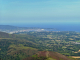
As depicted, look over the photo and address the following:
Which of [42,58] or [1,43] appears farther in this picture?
[1,43]

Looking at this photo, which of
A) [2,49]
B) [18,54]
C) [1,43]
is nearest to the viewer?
[18,54]

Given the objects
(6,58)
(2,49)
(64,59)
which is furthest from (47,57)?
(2,49)

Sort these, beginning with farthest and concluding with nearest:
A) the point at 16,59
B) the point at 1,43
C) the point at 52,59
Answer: the point at 1,43 < the point at 16,59 < the point at 52,59

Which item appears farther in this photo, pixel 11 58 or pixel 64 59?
pixel 11 58

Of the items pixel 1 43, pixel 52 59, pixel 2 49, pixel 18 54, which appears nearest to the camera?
pixel 52 59

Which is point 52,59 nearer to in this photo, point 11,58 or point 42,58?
point 42,58

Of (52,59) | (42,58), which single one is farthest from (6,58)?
(52,59)

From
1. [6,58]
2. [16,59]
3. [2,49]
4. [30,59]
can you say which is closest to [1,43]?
[2,49]

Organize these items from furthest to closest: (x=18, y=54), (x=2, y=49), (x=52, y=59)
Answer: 1. (x=2, y=49)
2. (x=18, y=54)
3. (x=52, y=59)

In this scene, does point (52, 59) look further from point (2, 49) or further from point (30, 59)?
point (2, 49)
